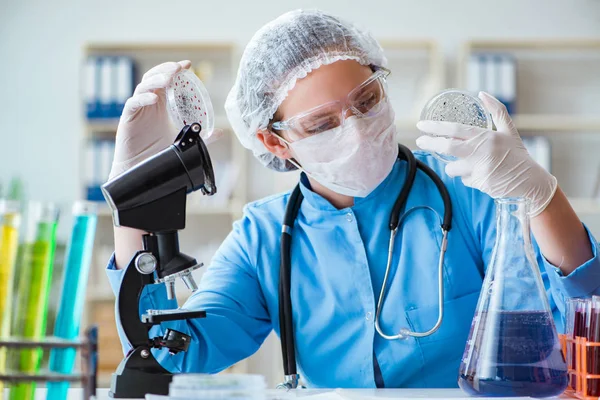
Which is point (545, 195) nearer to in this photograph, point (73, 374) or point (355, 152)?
point (355, 152)

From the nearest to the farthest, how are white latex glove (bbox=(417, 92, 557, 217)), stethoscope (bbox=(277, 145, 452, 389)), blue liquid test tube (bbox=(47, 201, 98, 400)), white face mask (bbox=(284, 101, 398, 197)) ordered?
blue liquid test tube (bbox=(47, 201, 98, 400))
white latex glove (bbox=(417, 92, 557, 217))
stethoscope (bbox=(277, 145, 452, 389))
white face mask (bbox=(284, 101, 398, 197))

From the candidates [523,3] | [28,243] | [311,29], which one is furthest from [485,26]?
[28,243]

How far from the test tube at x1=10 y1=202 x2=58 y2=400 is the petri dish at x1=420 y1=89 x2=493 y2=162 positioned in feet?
2.18

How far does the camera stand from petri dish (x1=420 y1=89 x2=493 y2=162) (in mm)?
1219

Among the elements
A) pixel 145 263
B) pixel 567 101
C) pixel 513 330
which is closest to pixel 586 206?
pixel 567 101

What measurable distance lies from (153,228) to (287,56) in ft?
1.94

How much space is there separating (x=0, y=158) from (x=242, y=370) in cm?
194

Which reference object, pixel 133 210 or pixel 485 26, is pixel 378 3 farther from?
pixel 133 210

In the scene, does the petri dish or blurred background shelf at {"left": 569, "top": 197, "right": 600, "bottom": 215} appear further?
blurred background shelf at {"left": 569, "top": 197, "right": 600, "bottom": 215}

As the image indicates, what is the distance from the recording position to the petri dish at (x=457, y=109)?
1219 mm

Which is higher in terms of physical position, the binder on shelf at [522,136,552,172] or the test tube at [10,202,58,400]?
the binder on shelf at [522,136,552,172]

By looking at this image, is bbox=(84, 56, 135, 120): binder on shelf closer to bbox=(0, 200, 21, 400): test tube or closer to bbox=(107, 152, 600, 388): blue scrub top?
bbox=(107, 152, 600, 388): blue scrub top

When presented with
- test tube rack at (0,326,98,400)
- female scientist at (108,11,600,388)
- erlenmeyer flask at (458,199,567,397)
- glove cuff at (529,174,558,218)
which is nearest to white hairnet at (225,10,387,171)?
female scientist at (108,11,600,388)

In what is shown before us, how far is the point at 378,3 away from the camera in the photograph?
4.14 meters
